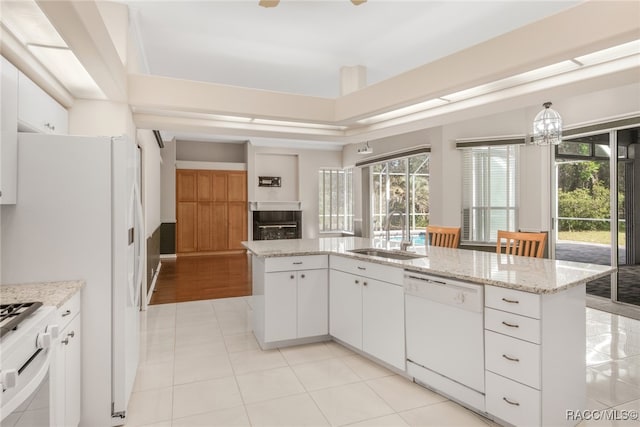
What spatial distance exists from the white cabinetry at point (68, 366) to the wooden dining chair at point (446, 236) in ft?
10.9

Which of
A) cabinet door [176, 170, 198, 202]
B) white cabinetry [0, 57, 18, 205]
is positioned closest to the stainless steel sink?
white cabinetry [0, 57, 18, 205]

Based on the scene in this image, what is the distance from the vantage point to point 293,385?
104 inches

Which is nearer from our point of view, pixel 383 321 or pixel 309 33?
pixel 383 321

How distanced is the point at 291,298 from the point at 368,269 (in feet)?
2.58

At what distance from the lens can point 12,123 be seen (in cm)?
191

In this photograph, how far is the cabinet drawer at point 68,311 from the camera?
1.77m

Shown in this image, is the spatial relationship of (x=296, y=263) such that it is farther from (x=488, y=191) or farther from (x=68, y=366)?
(x=488, y=191)

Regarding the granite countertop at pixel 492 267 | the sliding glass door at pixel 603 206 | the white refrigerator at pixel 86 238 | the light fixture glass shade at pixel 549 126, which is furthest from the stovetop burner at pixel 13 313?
the sliding glass door at pixel 603 206

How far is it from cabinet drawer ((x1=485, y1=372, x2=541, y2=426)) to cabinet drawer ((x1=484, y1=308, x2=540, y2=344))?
10.5 inches

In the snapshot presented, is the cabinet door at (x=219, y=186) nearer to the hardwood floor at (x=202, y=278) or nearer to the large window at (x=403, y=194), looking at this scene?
the hardwood floor at (x=202, y=278)

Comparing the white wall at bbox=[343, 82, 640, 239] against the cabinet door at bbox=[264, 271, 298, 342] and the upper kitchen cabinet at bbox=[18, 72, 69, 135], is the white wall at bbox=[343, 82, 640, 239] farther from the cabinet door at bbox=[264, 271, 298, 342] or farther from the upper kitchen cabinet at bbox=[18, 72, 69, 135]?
the upper kitchen cabinet at bbox=[18, 72, 69, 135]

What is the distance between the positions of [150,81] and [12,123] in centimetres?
164

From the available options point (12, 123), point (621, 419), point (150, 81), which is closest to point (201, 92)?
point (150, 81)

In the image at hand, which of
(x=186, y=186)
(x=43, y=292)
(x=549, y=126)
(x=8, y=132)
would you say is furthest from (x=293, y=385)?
(x=186, y=186)
